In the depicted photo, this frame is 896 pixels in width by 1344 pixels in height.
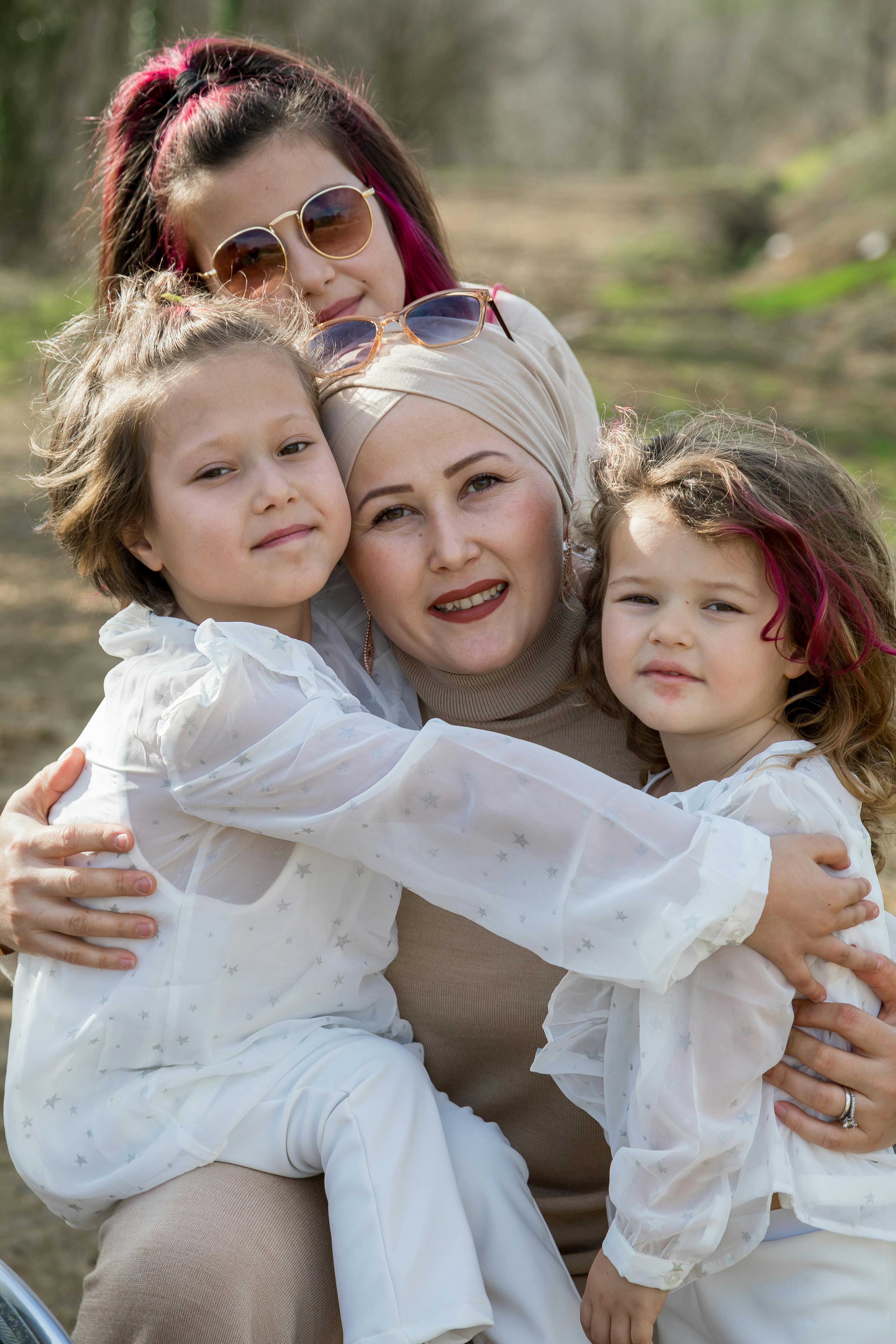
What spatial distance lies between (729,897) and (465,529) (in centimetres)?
78

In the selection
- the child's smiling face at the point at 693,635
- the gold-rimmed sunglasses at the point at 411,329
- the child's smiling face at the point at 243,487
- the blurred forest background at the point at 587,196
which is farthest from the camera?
the blurred forest background at the point at 587,196

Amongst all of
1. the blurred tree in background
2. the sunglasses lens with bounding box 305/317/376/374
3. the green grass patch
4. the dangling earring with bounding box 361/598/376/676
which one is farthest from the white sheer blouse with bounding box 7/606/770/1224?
the blurred tree in background

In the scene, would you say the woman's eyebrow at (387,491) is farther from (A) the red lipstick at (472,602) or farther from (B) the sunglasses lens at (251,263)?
(B) the sunglasses lens at (251,263)

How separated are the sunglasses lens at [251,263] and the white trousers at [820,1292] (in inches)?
80.3

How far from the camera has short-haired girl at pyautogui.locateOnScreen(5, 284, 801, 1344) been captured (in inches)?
67.3

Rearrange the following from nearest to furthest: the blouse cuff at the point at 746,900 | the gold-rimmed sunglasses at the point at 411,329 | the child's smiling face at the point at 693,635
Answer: the blouse cuff at the point at 746,900 → the child's smiling face at the point at 693,635 → the gold-rimmed sunglasses at the point at 411,329

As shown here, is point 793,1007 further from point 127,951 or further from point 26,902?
point 26,902

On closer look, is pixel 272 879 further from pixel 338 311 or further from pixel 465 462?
pixel 338 311

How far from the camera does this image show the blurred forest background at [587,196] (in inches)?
252

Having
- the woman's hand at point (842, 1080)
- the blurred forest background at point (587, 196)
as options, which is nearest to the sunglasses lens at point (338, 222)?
the blurred forest background at point (587, 196)

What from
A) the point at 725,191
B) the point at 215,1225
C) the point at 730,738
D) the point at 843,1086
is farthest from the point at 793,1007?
the point at 725,191

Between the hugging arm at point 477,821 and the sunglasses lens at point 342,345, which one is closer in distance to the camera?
the hugging arm at point 477,821

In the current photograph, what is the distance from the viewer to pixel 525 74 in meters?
28.1

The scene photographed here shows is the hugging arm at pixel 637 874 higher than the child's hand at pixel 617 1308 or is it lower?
higher
